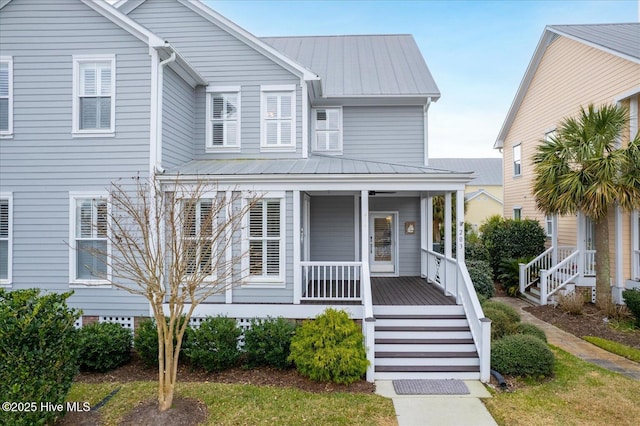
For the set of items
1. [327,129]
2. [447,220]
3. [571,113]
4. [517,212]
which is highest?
[571,113]

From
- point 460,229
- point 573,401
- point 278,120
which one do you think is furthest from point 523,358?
point 278,120

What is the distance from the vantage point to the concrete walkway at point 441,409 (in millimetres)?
5910

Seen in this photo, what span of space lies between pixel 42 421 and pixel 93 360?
3.01m

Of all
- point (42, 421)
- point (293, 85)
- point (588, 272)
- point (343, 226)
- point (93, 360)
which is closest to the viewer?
point (42, 421)

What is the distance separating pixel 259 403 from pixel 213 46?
9603 millimetres

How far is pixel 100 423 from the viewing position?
Result: 18.9 ft

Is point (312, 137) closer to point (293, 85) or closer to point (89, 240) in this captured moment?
point (293, 85)

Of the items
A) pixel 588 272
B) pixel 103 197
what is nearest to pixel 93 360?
pixel 103 197

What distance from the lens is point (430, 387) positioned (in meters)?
7.13

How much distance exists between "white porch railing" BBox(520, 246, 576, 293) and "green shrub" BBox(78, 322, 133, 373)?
14.2 meters

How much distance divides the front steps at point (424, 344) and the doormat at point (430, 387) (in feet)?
0.47

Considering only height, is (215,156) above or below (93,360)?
above

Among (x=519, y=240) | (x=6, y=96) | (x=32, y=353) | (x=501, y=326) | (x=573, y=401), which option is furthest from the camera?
Answer: (x=519, y=240)

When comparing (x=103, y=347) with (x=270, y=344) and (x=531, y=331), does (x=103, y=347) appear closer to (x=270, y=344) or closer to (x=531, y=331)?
(x=270, y=344)
